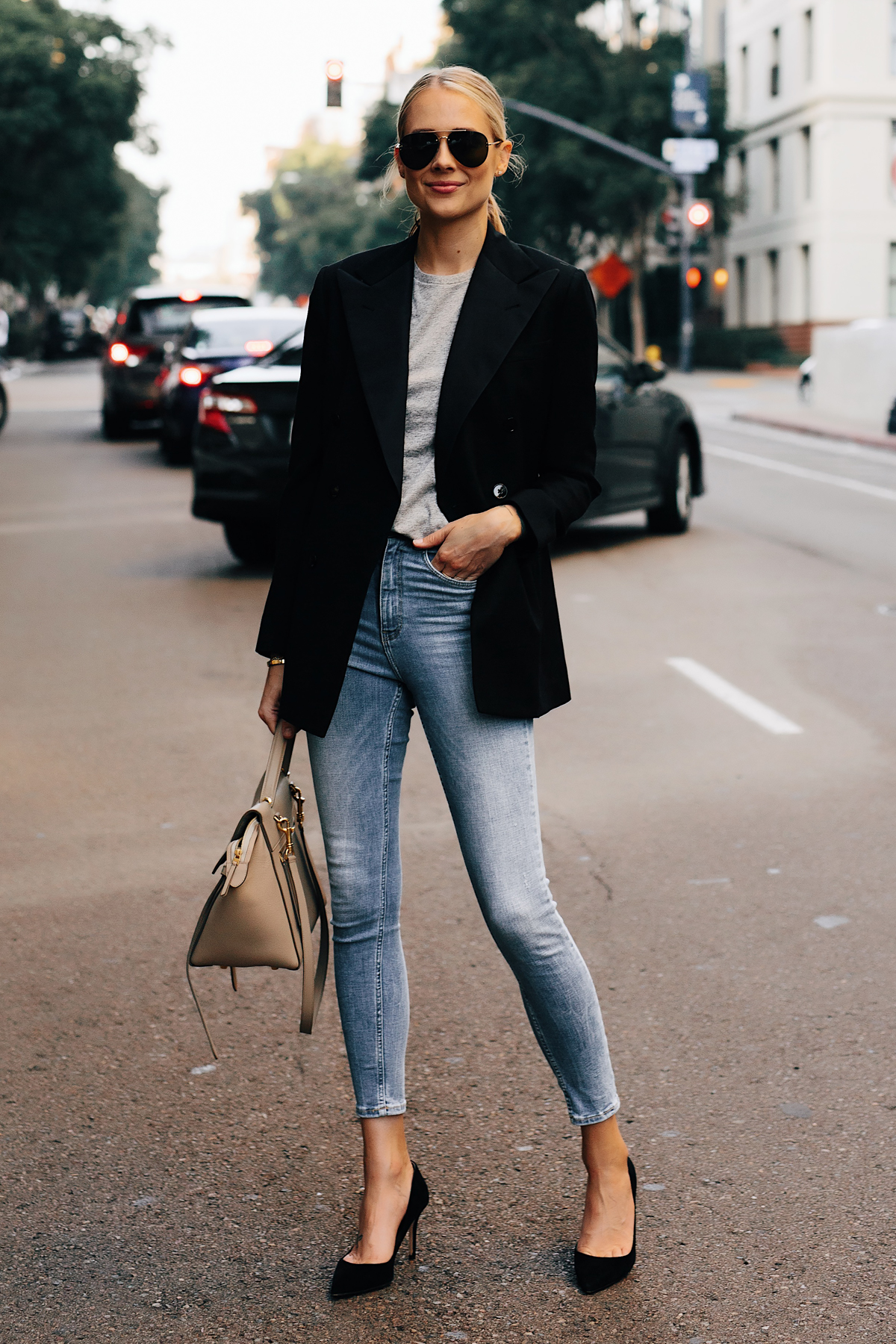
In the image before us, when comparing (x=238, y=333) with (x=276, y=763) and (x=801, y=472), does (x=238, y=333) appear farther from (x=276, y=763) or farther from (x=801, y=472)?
(x=276, y=763)

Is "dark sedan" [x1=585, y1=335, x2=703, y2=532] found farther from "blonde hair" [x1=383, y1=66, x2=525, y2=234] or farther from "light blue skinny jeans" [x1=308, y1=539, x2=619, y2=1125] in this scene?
"light blue skinny jeans" [x1=308, y1=539, x2=619, y2=1125]

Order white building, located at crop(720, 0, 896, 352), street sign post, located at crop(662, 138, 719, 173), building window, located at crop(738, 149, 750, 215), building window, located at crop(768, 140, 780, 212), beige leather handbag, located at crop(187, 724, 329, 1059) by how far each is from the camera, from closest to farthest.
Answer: beige leather handbag, located at crop(187, 724, 329, 1059)
street sign post, located at crop(662, 138, 719, 173)
white building, located at crop(720, 0, 896, 352)
building window, located at crop(768, 140, 780, 212)
building window, located at crop(738, 149, 750, 215)

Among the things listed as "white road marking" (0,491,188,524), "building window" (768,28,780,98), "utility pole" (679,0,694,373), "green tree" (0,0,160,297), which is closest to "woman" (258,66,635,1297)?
"white road marking" (0,491,188,524)

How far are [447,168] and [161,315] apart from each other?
18.9m

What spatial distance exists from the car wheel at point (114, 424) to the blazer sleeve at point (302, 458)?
65.3 feet

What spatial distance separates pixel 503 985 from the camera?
4219 millimetres

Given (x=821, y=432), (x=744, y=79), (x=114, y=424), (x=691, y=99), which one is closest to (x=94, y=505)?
(x=114, y=424)

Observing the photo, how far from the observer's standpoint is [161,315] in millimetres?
20953

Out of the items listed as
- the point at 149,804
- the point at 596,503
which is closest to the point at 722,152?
the point at 596,503

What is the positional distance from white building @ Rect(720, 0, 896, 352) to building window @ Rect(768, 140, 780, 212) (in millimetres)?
36

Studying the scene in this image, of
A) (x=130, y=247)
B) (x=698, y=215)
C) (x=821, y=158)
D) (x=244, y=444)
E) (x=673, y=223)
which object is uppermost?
(x=130, y=247)

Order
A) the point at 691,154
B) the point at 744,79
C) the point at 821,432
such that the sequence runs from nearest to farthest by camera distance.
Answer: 1. the point at 821,432
2. the point at 691,154
3. the point at 744,79

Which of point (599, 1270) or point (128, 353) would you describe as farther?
point (128, 353)

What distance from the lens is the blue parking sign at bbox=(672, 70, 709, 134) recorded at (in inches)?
1444
